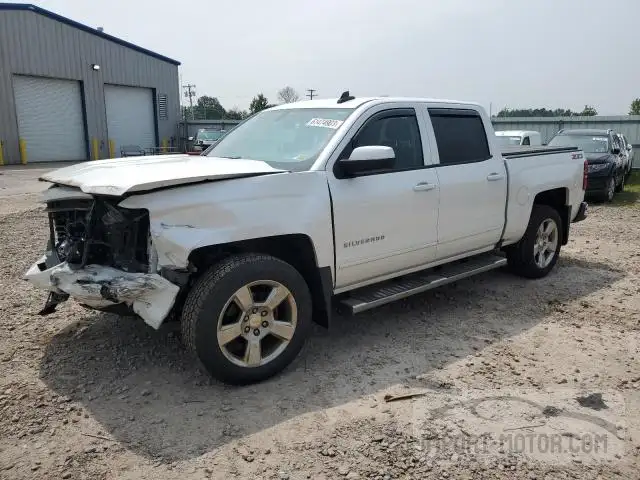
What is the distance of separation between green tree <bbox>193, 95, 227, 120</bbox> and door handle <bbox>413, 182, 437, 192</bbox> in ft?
177

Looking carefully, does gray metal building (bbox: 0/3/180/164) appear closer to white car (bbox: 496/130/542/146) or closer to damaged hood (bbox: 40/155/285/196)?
white car (bbox: 496/130/542/146)

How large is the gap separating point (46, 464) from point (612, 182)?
13.7 m

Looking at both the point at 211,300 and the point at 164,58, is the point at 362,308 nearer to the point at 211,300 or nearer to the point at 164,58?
the point at 211,300

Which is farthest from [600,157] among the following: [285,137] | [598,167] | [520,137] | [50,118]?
[50,118]

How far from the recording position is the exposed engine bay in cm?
336

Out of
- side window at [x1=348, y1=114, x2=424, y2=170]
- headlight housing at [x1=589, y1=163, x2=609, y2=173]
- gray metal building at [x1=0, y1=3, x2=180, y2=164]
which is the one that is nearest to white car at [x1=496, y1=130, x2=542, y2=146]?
headlight housing at [x1=589, y1=163, x2=609, y2=173]

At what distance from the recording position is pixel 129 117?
1200 inches

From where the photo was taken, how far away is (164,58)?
104 feet

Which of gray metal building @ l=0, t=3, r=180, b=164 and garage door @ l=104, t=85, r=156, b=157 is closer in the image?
gray metal building @ l=0, t=3, r=180, b=164

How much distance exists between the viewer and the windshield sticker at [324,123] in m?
4.30

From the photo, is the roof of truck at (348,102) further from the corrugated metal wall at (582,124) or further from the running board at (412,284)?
the corrugated metal wall at (582,124)

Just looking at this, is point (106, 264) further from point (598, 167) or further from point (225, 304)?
point (598, 167)

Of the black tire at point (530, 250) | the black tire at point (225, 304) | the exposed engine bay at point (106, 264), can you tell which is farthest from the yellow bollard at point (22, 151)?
the black tire at point (225, 304)

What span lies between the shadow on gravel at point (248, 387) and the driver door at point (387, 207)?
1.89 feet
